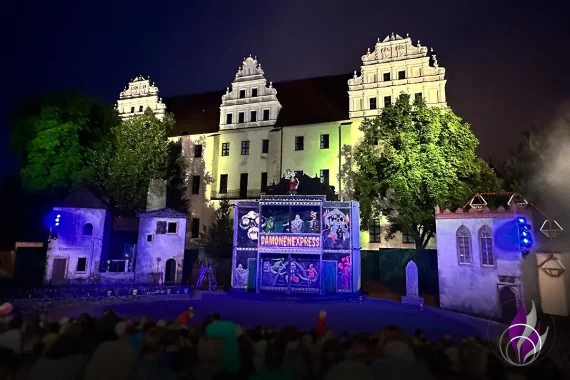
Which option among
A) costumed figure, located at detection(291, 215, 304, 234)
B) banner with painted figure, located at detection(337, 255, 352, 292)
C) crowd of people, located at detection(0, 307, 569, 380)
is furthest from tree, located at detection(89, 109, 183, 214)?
crowd of people, located at detection(0, 307, 569, 380)

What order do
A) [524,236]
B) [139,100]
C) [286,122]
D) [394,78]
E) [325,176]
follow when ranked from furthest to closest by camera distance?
[139,100], [286,122], [325,176], [394,78], [524,236]

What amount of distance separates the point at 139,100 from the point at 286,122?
1760 centimetres

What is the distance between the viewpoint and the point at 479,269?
18594 mm

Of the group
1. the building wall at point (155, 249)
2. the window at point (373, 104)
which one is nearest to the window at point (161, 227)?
the building wall at point (155, 249)

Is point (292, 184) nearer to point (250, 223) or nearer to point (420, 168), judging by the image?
point (250, 223)

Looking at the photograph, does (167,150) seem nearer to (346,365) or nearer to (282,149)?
(282,149)

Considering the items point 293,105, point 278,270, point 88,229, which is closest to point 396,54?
point 293,105

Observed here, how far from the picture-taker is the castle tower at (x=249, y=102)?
36.7 meters

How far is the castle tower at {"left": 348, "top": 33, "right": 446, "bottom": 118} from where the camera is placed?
3127 centimetres

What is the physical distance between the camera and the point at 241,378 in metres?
5.23

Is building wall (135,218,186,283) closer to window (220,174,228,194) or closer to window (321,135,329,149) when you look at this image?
window (220,174,228,194)

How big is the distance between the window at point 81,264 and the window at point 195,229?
10.6 metres

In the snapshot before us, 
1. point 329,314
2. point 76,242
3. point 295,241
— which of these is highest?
point 295,241

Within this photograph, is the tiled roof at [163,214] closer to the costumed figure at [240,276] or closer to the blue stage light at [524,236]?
the costumed figure at [240,276]
